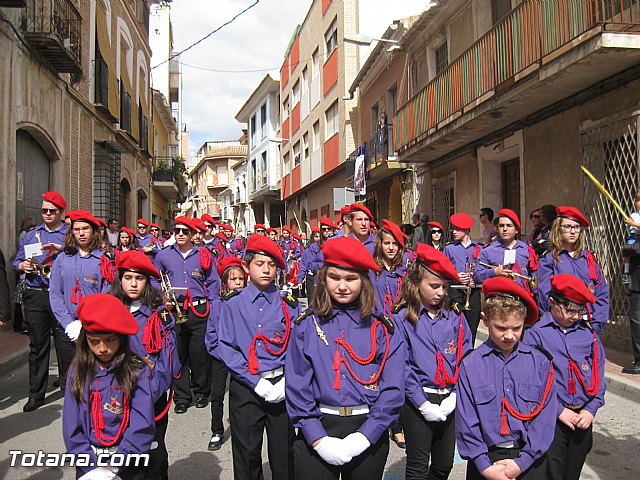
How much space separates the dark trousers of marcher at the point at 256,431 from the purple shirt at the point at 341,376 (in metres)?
0.81

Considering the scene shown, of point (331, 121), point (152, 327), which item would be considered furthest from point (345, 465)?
point (331, 121)

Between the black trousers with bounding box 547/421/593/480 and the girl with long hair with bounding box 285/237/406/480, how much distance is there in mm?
1004

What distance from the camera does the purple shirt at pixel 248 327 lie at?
11.9 ft

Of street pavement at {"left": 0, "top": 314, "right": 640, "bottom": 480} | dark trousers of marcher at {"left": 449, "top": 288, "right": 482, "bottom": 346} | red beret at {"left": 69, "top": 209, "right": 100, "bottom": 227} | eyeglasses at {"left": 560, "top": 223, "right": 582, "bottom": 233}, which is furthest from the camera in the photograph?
dark trousers of marcher at {"left": 449, "top": 288, "right": 482, "bottom": 346}

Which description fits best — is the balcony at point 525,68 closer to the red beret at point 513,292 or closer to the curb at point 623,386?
the curb at point 623,386

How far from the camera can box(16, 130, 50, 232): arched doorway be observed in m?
10.7

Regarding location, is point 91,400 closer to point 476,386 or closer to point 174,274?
point 476,386

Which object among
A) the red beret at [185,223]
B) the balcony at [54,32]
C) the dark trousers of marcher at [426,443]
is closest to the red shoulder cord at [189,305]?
the red beret at [185,223]

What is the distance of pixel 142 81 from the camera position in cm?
2455

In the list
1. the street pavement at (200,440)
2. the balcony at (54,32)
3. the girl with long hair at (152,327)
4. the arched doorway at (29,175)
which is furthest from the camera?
the arched doorway at (29,175)

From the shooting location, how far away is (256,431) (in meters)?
3.65

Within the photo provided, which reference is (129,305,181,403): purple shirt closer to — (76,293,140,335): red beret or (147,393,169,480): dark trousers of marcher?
(147,393,169,480): dark trousers of marcher

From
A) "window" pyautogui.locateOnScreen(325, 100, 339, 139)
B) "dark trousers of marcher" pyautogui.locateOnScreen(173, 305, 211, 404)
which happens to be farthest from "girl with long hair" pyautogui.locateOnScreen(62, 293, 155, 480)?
"window" pyautogui.locateOnScreen(325, 100, 339, 139)

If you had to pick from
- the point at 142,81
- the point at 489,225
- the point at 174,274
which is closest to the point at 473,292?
the point at 489,225
